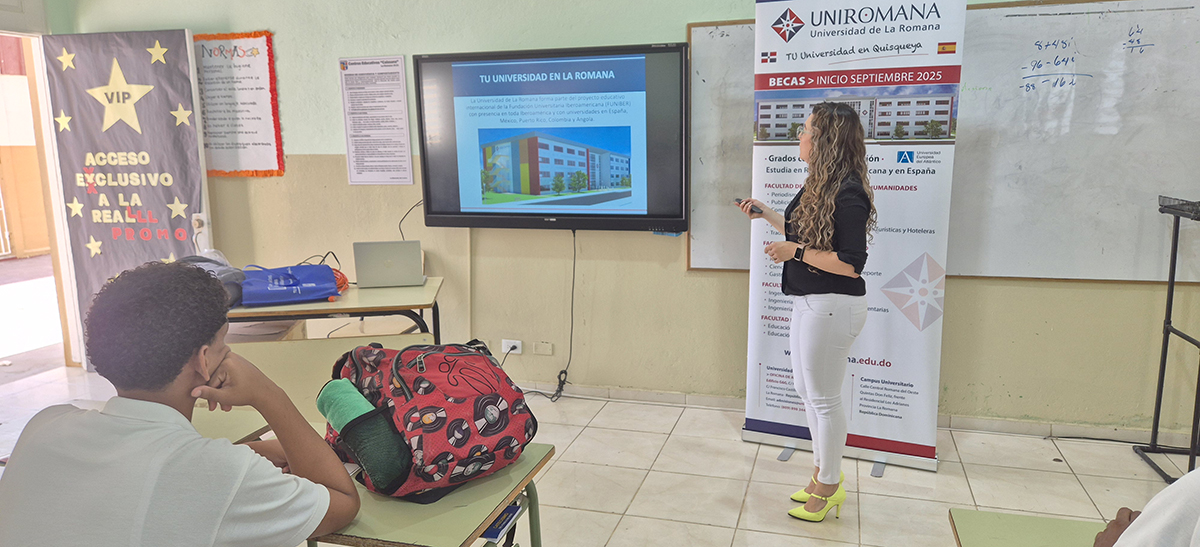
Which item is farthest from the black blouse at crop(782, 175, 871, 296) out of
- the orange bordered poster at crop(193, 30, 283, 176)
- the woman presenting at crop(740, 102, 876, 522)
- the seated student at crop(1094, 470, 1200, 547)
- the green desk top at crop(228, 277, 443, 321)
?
the orange bordered poster at crop(193, 30, 283, 176)

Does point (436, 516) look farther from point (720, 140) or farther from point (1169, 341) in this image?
point (1169, 341)

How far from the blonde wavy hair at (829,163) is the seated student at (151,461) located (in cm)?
175

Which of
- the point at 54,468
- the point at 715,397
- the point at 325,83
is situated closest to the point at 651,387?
the point at 715,397

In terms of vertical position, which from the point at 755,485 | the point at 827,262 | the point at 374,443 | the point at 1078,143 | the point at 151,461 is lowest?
the point at 755,485

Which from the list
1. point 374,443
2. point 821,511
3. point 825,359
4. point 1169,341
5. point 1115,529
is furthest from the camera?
point 1169,341

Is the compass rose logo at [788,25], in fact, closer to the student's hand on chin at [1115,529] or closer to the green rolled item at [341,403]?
the student's hand on chin at [1115,529]

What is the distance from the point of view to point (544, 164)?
3.81 metres

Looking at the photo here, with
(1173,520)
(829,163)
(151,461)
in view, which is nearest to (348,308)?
(829,163)

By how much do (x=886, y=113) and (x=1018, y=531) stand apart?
1.94 m

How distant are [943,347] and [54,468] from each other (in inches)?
135

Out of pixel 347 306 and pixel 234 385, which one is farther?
pixel 347 306

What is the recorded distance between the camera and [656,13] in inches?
141

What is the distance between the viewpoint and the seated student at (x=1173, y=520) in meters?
0.84

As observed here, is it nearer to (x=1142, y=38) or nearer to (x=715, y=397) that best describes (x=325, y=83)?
(x=715, y=397)
